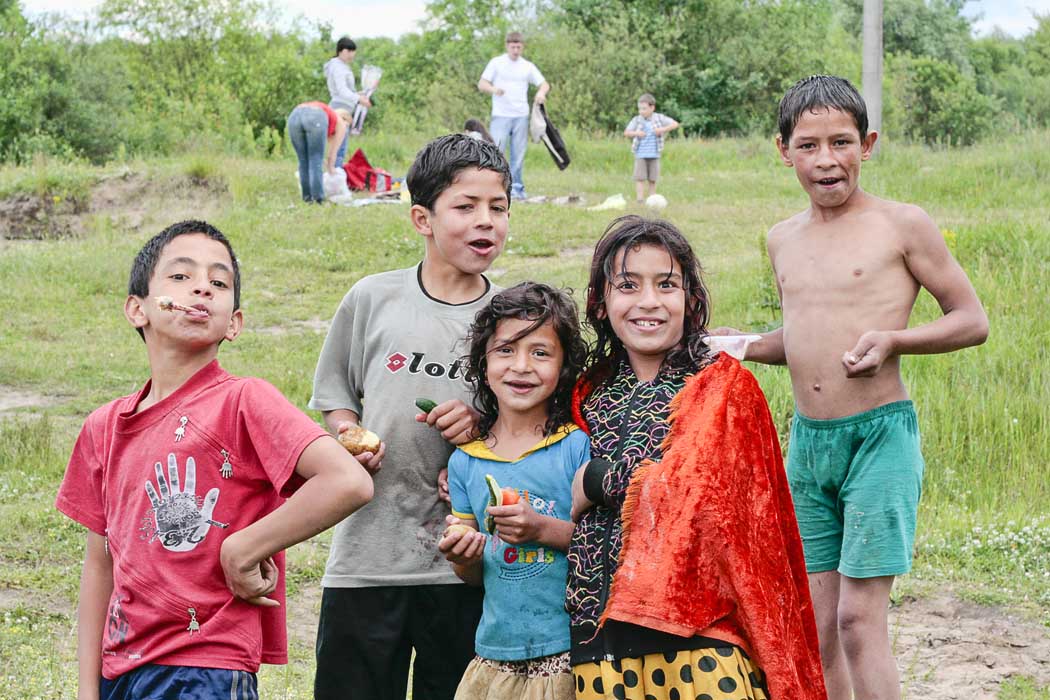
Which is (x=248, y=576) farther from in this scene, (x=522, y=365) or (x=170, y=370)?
(x=522, y=365)

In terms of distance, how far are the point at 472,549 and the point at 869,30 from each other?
13.0m

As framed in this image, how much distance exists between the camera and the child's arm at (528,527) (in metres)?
2.58

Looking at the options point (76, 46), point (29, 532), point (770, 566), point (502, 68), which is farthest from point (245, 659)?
point (76, 46)

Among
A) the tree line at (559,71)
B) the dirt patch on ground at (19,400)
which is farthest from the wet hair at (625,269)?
the tree line at (559,71)

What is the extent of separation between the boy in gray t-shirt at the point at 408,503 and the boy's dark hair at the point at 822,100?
0.97 metres

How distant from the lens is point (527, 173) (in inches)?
697

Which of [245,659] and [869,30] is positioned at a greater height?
[869,30]

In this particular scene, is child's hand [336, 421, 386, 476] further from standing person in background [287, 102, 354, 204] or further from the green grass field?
standing person in background [287, 102, 354, 204]

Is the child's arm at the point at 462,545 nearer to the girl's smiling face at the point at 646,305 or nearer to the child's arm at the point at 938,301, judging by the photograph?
the girl's smiling face at the point at 646,305

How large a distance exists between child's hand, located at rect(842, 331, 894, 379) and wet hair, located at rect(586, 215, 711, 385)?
0.55 meters

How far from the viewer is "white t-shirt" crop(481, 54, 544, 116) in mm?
14914

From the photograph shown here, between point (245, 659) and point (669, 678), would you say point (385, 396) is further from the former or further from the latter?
point (669, 678)

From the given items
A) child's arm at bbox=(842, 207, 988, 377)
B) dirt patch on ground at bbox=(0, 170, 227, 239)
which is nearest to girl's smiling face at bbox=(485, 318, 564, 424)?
child's arm at bbox=(842, 207, 988, 377)

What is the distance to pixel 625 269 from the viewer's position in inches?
110
